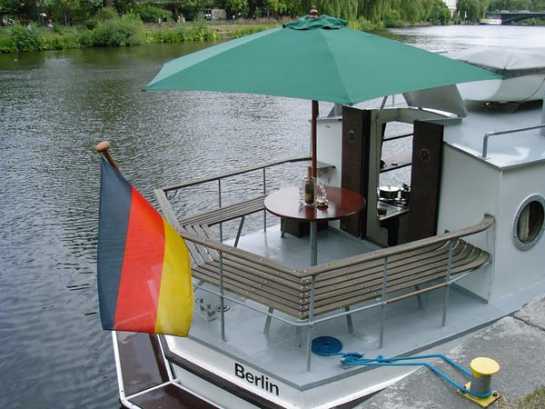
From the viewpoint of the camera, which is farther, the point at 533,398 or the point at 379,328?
the point at 379,328

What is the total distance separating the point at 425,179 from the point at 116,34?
48291 millimetres

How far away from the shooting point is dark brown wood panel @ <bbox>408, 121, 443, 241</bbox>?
622 centimetres

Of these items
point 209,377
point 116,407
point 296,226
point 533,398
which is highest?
point 533,398

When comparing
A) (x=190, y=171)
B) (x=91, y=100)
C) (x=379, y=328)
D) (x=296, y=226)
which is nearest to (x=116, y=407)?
(x=296, y=226)

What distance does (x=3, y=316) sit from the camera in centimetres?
952

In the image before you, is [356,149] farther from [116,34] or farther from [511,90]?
[116,34]

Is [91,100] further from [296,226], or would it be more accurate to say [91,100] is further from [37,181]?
[296,226]

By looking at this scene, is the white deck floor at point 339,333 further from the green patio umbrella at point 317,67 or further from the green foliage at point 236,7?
the green foliage at point 236,7

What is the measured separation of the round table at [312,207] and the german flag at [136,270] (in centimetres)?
154

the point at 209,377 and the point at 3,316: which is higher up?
the point at 209,377

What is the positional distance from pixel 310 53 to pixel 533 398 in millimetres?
3064

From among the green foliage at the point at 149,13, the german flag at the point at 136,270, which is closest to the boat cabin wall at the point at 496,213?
the german flag at the point at 136,270

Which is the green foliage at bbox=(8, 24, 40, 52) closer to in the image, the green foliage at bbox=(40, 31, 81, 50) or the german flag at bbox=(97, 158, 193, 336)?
the green foliage at bbox=(40, 31, 81, 50)

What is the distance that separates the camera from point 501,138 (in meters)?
6.44
